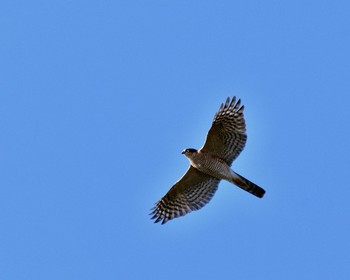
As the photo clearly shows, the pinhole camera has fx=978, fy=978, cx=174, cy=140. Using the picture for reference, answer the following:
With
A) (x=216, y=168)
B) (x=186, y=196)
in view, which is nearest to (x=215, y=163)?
(x=216, y=168)

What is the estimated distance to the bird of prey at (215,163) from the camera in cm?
2523

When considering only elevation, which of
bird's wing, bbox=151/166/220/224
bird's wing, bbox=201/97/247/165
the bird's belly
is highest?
bird's wing, bbox=201/97/247/165

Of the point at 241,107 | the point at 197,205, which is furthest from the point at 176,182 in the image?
the point at 241,107

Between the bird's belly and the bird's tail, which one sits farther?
the bird's belly

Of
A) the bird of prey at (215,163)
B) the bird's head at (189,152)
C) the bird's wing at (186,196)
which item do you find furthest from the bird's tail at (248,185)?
the bird's head at (189,152)

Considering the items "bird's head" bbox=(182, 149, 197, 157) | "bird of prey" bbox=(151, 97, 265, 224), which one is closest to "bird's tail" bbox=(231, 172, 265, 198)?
"bird of prey" bbox=(151, 97, 265, 224)

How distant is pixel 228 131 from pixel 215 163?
940 mm

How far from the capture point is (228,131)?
2520cm

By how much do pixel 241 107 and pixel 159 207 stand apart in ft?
12.1

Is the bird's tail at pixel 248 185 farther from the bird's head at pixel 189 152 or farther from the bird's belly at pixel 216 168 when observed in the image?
the bird's head at pixel 189 152

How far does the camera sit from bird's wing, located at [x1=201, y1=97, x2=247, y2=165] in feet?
82.7

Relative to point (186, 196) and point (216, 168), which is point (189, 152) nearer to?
point (216, 168)

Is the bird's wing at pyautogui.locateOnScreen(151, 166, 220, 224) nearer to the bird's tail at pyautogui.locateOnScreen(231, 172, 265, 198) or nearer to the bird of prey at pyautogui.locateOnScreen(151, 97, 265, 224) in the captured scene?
the bird of prey at pyautogui.locateOnScreen(151, 97, 265, 224)

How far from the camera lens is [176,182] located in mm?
26250
